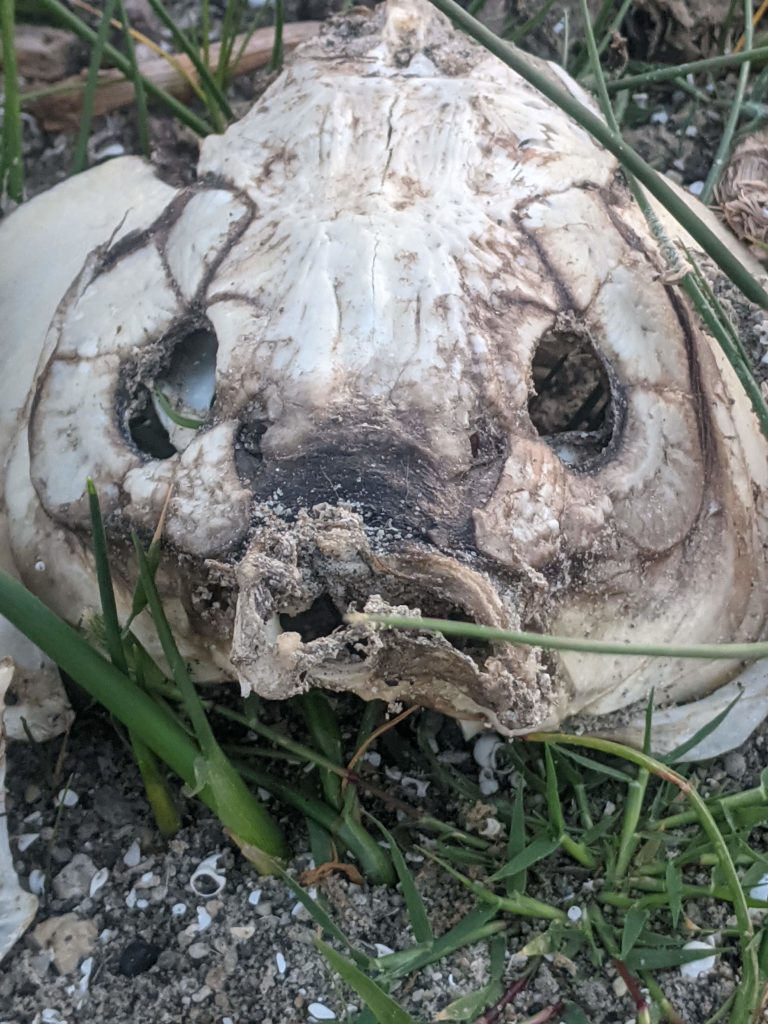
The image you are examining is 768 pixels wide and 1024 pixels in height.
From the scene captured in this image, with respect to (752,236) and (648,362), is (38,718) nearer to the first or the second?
(648,362)

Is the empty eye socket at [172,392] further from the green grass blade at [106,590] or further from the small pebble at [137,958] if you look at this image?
the small pebble at [137,958]

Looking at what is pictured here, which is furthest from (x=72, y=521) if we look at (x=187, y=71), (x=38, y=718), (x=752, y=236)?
(x=187, y=71)

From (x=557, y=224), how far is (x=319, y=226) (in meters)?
0.30

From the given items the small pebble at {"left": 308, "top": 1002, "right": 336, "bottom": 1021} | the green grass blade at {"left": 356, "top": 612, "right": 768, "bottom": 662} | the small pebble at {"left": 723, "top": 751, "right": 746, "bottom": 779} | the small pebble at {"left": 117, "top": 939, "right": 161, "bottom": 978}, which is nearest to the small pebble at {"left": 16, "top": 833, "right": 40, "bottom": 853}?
the small pebble at {"left": 117, "top": 939, "right": 161, "bottom": 978}

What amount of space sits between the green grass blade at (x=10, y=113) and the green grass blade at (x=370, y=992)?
57.2 inches

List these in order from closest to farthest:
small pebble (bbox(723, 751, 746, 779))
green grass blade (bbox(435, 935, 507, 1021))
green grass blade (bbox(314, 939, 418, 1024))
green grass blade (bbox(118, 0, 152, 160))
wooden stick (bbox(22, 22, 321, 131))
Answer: green grass blade (bbox(314, 939, 418, 1024)) < green grass blade (bbox(435, 935, 507, 1021)) < small pebble (bbox(723, 751, 746, 779)) < green grass blade (bbox(118, 0, 152, 160)) < wooden stick (bbox(22, 22, 321, 131))

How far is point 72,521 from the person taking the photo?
4.62ft

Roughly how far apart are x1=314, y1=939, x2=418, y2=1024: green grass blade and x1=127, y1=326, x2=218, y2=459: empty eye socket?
635 mm

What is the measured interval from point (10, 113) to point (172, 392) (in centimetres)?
79

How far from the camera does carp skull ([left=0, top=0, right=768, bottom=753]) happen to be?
1.19 m

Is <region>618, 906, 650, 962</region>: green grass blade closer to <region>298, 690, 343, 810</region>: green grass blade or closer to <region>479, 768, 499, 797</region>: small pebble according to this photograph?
<region>479, 768, 499, 797</region>: small pebble

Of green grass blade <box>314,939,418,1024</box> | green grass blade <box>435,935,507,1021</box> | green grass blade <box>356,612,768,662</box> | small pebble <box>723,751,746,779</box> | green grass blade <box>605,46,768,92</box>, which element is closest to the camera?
green grass blade <box>356,612,768,662</box>

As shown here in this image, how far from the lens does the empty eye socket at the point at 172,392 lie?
1.43 m

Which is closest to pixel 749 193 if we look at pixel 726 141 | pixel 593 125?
pixel 726 141
